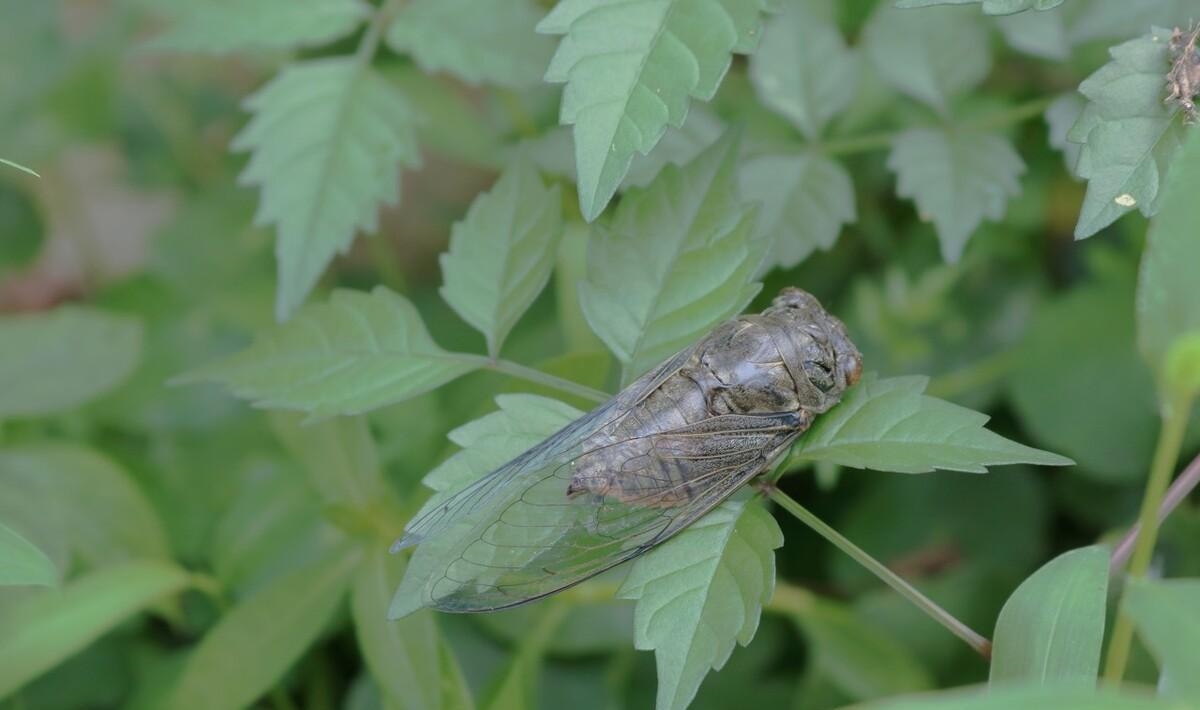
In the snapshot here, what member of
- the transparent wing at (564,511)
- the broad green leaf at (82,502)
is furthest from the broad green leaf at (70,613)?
the transparent wing at (564,511)

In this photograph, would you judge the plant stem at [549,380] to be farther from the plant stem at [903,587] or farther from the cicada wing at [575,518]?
the plant stem at [903,587]

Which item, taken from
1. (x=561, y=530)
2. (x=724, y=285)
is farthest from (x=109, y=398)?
(x=724, y=285)

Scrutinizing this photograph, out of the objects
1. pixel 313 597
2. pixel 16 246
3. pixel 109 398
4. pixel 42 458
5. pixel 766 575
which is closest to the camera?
pixel 766 575

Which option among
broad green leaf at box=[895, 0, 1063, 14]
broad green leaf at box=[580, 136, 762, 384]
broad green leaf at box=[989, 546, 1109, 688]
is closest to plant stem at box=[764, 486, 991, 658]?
broad green leaf at box=[989, 546, 1109, 688]

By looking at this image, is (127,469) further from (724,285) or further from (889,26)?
(889,26)

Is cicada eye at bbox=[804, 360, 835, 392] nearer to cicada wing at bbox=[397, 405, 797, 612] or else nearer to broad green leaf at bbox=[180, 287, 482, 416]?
cicada wing at bbox=[397, 405, 797, 612]

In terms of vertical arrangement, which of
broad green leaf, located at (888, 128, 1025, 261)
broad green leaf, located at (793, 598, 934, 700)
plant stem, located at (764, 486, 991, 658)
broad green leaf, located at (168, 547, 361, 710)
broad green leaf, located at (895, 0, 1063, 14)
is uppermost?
broad green leaf, located at (895, 0, 1063, 14)

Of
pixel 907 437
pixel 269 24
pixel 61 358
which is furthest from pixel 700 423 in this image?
pixel 61 358
